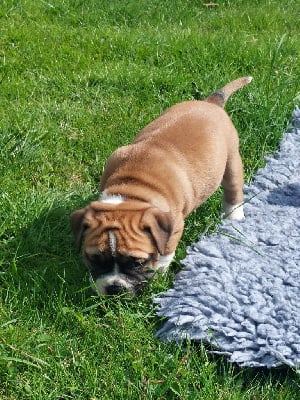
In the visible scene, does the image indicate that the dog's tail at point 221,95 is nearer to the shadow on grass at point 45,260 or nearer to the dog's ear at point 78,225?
the shadow on grass at point 45,260

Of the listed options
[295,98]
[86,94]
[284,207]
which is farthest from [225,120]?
[86,94]

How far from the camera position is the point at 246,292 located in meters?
3.76

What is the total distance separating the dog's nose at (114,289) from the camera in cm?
358

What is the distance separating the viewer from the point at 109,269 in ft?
11.7

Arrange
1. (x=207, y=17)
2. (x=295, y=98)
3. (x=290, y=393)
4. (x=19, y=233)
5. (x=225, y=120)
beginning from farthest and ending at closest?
1. (x=207, y=17)
2. (x=295, y=98)
3. (x=225, y=120)
4. (x=19, y=233)
5. (x=290, y=393)

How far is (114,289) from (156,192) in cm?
68

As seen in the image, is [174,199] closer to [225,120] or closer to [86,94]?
[225,120]

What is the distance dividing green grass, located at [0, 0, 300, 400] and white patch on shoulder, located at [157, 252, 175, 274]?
91mm

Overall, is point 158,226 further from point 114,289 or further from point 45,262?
point 45,262

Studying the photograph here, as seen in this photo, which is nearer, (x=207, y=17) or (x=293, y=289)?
(x=293, y=289)

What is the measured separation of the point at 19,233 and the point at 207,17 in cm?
451

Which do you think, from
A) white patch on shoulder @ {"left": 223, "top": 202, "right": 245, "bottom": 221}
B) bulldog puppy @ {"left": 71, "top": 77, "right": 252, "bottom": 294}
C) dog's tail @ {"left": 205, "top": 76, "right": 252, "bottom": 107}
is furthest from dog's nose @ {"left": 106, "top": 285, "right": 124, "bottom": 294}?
dog's tail @ {"left": 205, "top": 76, "right": 252, "bottom": 107}

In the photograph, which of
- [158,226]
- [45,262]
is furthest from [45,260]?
[158,226]

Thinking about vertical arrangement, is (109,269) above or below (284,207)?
above
